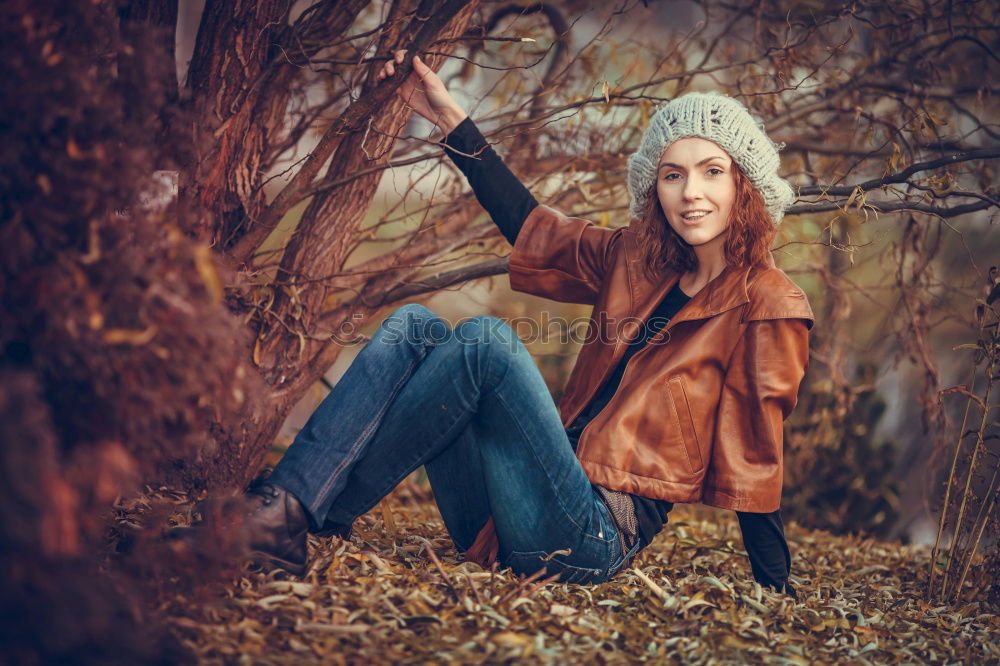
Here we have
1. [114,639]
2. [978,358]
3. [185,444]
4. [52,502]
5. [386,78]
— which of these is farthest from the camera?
[978,358]

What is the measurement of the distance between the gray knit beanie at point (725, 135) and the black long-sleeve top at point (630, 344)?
366mm

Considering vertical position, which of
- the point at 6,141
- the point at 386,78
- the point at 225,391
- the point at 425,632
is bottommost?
the point at 425,632

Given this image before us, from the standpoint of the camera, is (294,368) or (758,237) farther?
(294,368)

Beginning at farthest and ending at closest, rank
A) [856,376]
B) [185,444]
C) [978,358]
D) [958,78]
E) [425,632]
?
1. [856,376]
2. [958,78]
3. [978,358]
4. [425,632]
5. [185,444]

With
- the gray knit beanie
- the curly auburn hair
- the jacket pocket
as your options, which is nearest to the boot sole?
the jacket pocket

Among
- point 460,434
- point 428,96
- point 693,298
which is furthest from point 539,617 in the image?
point 428,96

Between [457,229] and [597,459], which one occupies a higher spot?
[457,229]

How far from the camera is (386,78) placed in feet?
7.77

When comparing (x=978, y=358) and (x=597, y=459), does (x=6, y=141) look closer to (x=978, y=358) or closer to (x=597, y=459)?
(x=597, y=459)

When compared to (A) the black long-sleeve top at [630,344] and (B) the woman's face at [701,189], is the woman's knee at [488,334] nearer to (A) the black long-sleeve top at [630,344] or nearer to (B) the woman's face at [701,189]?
(A) the black long-sleeve top at [630,344]

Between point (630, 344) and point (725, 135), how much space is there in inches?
24.4

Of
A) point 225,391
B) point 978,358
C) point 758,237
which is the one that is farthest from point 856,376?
point 225,391

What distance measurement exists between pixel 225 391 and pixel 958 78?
3517 mm

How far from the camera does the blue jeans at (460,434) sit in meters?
1.99
